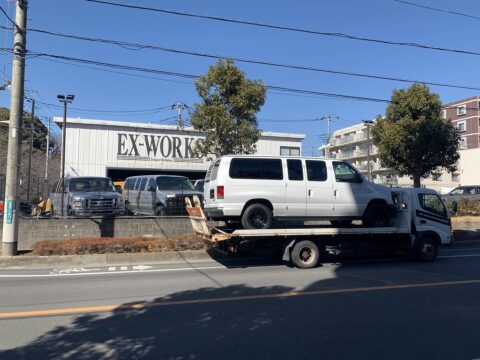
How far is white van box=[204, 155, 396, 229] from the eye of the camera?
1139 cm

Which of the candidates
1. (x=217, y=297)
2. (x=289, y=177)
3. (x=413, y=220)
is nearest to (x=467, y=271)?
(x=413, y=220)

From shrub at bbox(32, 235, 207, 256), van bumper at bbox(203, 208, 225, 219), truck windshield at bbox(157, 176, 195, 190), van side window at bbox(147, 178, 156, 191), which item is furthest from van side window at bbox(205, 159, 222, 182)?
van side window at bbox(147, 178, 156, 191)

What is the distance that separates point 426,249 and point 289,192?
14.0ft

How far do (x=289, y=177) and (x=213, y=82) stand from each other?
28.7 ft

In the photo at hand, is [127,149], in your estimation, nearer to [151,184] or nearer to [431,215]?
[151,184]

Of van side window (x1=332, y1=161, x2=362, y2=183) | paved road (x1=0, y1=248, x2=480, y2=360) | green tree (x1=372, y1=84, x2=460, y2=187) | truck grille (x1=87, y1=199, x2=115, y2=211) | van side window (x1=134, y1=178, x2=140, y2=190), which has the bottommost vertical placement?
paved road (x1=0, y1=248, x2=480, y2=360)

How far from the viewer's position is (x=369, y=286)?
357 inches

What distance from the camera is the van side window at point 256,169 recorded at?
1149cm

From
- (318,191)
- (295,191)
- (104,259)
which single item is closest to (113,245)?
(104,259)

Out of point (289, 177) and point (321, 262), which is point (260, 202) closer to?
point (289, 177)

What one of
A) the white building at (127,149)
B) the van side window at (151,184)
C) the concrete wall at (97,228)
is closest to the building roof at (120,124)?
the white building at (127,149)

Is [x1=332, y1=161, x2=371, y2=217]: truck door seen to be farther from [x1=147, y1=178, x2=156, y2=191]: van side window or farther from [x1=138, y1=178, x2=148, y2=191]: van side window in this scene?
[x1=138, y1=178, x2=148, y2=191]: van side window

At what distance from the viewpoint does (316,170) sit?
1208 centimetres

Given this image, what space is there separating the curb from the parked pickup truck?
3815 millimetres
